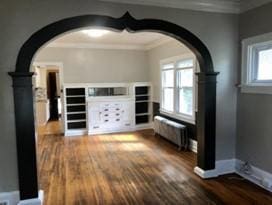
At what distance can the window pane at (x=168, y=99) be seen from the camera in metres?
6.16

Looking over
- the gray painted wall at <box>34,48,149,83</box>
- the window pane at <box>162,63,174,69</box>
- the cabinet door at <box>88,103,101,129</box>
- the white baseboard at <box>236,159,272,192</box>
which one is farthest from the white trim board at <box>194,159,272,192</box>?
the gray painted wall at <box>34,48,149,83</box>

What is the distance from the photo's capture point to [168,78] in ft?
21.0

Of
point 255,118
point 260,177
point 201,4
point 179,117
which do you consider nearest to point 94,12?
point 201,4

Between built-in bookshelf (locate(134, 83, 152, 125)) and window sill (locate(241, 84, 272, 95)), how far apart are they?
4070mm

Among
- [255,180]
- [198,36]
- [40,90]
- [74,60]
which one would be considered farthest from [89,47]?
[255,180]

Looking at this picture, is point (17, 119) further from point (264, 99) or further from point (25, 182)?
Answer: point (264, 99)

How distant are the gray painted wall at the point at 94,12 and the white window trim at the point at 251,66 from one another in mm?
164

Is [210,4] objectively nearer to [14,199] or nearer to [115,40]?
[115,40]

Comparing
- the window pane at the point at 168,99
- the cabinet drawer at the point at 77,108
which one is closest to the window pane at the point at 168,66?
the window pane at the point at 168,99

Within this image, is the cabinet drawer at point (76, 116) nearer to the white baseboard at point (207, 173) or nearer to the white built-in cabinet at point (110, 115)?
the white built-in cabinet at point (110, 115)

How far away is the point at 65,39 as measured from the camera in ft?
20.3

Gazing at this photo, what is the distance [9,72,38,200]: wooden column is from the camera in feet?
8.90

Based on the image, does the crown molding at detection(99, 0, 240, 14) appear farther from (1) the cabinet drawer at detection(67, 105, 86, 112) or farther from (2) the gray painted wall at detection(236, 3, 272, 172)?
(1) the cabinet drawer at detection(67, 105, 86, 112)

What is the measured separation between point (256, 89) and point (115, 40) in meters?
4.24
